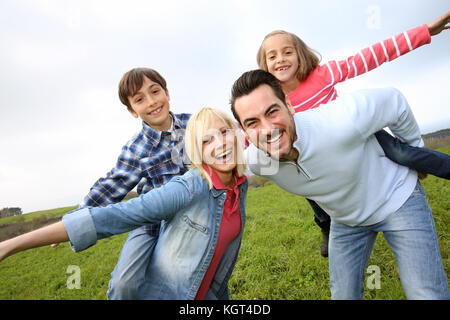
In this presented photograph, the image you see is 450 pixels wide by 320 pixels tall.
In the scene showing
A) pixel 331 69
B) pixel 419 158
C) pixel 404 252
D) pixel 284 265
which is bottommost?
pixel 284 265

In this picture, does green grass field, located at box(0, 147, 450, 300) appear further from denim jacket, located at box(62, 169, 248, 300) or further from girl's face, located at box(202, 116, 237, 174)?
girl's face, located at box(202, 116, 237, 174)

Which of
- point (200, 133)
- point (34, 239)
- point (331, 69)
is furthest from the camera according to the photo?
point (331, 69)

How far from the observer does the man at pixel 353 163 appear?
2178 mm

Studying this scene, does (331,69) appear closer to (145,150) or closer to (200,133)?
(200,133)

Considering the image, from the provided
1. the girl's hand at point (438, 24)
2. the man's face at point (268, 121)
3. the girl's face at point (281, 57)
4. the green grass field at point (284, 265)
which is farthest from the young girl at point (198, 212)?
the girl's hand at point (438, 24)

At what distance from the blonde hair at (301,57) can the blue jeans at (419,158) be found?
150cm

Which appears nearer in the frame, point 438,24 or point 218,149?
point 218,149

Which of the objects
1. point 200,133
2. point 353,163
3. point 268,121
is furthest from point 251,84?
point 353,163

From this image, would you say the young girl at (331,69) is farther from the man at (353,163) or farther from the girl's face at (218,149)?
the girl's face at (218,149)

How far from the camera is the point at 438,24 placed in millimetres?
2885

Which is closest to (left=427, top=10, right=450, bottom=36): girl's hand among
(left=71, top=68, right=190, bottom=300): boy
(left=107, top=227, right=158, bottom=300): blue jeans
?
(left=71, top=68, right=190, bottom=300): boy

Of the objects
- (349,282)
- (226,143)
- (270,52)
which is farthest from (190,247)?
(270,52)

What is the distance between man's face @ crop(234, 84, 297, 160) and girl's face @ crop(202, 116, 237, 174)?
0.23m

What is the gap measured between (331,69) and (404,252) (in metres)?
2.23
